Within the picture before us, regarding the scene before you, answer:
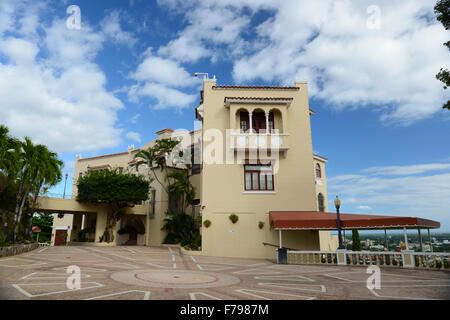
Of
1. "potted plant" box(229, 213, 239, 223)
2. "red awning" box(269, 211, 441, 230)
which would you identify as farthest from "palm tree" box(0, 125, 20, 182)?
"red awning" box(269, 211, 441, 230)

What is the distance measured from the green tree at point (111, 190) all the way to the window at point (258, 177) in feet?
39.2

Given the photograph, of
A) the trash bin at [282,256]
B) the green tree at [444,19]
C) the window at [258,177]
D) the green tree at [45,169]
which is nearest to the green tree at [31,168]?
the green tree at [45,169]

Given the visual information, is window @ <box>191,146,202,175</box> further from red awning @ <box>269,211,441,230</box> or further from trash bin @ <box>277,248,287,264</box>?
trash bin @ <box>277,248,287,264</box>

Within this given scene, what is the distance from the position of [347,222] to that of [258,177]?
23.0 ft

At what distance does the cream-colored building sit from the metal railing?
10.2ft

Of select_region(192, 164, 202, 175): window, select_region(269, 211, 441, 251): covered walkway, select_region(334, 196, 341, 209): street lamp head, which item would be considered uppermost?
select_region(192, 164, 202, 175): window

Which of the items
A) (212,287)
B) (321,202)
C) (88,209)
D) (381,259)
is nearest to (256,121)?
(381,259)

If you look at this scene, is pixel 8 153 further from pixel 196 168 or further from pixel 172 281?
pixel 196 168

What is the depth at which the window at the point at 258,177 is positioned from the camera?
2098cm

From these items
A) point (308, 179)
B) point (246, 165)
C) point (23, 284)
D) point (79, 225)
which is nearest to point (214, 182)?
point (246, 165)

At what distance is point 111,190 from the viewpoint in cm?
2686

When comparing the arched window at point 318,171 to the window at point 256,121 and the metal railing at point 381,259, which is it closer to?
the window at point 256,121

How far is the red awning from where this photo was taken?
14548 millimetres

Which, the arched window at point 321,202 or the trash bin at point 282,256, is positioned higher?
the arched window at point 321,202
